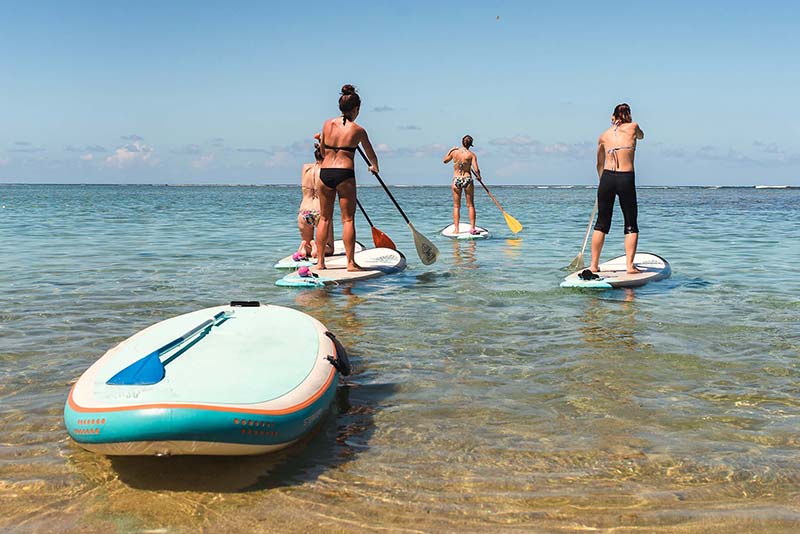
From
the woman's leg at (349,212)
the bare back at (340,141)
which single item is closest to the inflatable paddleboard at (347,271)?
the woman's leg at (349,212)

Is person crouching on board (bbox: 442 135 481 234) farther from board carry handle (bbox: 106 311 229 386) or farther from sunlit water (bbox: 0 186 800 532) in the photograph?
board carry handle (bbox: 106 311 229 386)

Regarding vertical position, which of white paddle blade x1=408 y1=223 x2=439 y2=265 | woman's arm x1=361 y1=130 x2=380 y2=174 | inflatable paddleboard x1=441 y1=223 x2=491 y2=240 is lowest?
inflatable paddleboard x1=441 y1=223 x2=491 y2=240

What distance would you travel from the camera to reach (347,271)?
32.2 feet

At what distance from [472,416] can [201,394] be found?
6.08ft

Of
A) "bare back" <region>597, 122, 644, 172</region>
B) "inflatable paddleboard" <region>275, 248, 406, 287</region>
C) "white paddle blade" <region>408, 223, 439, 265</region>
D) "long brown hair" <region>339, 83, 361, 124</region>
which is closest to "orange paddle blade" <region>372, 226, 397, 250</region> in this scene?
"inflatable paddleboard" <region>275, 248, 406, 287</region>

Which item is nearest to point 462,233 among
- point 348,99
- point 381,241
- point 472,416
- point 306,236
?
point 381,241

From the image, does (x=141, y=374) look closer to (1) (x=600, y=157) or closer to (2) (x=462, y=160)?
(1) (x=600, y=157)

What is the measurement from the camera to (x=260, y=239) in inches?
688

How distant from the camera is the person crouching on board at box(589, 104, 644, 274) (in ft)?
29.3

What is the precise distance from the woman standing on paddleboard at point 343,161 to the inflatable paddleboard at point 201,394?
511 cm

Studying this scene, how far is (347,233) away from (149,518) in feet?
22.2

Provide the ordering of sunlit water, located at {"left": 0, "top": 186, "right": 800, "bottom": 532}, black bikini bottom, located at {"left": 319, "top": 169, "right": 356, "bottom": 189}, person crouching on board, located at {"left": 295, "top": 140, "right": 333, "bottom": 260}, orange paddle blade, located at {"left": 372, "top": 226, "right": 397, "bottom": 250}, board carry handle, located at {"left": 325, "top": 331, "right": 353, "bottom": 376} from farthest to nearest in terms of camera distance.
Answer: orange paddle blade, located at {"left": 372, "top": 226, "right": 397, "bottom": 250}, person crouching on board, located at {"left": 295, "top": 140, "right": 333, "bottom": 260}, black bikini bottom, located at {"left": 319, "top": 169, "right": 356, "bottom": 189}, board carry handle, located at {"left": 325, "top": 331, "right": 353, "bottom": 376}, sunlit water, located at {"left": 0, "top": 186, "right": 800, "bottom": 532}

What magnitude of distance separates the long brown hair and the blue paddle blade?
594 cm

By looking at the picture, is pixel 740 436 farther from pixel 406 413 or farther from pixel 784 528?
pixel 406 413
